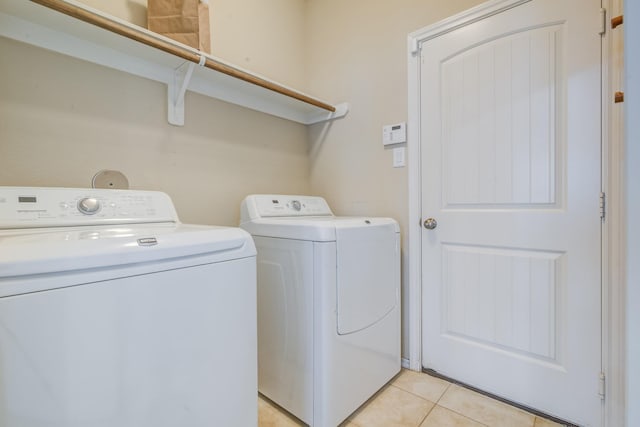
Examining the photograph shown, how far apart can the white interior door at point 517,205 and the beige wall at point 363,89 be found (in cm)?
17

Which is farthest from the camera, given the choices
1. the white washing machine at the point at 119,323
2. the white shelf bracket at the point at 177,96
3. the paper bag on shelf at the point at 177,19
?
the white shelf bracket at the point at 177,96

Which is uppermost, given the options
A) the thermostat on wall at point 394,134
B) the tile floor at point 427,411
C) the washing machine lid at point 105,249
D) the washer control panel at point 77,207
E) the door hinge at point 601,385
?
the thermostat on wall at point 394,134

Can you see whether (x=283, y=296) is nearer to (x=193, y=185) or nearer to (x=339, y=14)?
(x=193, y=185)

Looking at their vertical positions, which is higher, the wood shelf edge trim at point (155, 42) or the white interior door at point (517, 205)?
the wood shelf edge trim at point (155, 42)

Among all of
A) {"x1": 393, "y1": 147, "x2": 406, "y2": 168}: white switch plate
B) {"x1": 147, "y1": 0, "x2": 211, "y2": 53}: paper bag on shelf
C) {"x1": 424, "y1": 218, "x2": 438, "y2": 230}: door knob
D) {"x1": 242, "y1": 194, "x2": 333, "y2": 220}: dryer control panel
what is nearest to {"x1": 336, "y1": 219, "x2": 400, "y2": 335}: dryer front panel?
{"x1": 424, "y1": 218, "x2": 438, "y2": 230}: door knob

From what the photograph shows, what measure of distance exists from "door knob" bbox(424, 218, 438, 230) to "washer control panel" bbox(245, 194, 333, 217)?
0.64 meters

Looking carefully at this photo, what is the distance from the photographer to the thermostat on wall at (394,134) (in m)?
1.72

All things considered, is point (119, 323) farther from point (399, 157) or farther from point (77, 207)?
point (399, 157)

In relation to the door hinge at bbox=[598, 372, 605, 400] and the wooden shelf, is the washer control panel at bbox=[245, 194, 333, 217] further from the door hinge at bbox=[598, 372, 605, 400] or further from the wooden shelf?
the door hinge at bbox=[598, 372, 605, 400]

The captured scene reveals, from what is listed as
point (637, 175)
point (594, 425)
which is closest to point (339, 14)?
point (637, 175)

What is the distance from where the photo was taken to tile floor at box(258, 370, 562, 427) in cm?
130

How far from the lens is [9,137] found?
3.62 feet

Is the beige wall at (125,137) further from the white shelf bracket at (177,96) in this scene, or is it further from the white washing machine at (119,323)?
the white washing machine at (119,323)

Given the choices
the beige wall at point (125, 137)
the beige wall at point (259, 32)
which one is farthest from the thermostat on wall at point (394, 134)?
the beige wall at point (259, 32)
